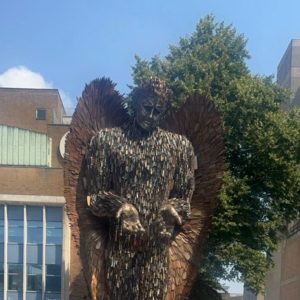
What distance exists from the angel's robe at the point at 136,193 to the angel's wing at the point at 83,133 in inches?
13.0

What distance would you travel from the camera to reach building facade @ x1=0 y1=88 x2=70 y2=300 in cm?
3912

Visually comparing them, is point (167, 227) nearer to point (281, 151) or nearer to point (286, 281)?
point (281, 151)

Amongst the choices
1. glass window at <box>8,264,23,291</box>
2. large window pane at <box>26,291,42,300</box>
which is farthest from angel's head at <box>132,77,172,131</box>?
large window pane at <box>26,291,42,300</box>

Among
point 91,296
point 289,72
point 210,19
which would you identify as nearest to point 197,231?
point 91,296

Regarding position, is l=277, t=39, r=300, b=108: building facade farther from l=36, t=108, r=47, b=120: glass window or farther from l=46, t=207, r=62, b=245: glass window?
l=46, t=207, r=62, b=245: glass window

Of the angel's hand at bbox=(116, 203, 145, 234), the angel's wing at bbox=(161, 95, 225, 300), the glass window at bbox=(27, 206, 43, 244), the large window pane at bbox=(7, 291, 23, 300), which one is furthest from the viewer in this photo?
the glass window at bbox=(27, 206, 43, 244)

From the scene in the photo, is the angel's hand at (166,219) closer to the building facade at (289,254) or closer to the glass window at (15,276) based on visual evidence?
the building facade at (289,254)

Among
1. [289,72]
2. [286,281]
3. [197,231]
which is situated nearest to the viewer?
[197,231]

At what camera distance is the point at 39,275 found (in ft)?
129

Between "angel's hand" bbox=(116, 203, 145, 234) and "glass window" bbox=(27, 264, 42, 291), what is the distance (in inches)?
Answer: 1268

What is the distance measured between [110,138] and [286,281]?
125ft

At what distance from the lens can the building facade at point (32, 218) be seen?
1540 inches

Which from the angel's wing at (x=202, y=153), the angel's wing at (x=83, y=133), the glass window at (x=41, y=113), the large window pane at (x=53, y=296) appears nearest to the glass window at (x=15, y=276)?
the large window pane at (x=53, y=296)

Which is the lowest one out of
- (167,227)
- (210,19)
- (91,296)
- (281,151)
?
(91,296)
